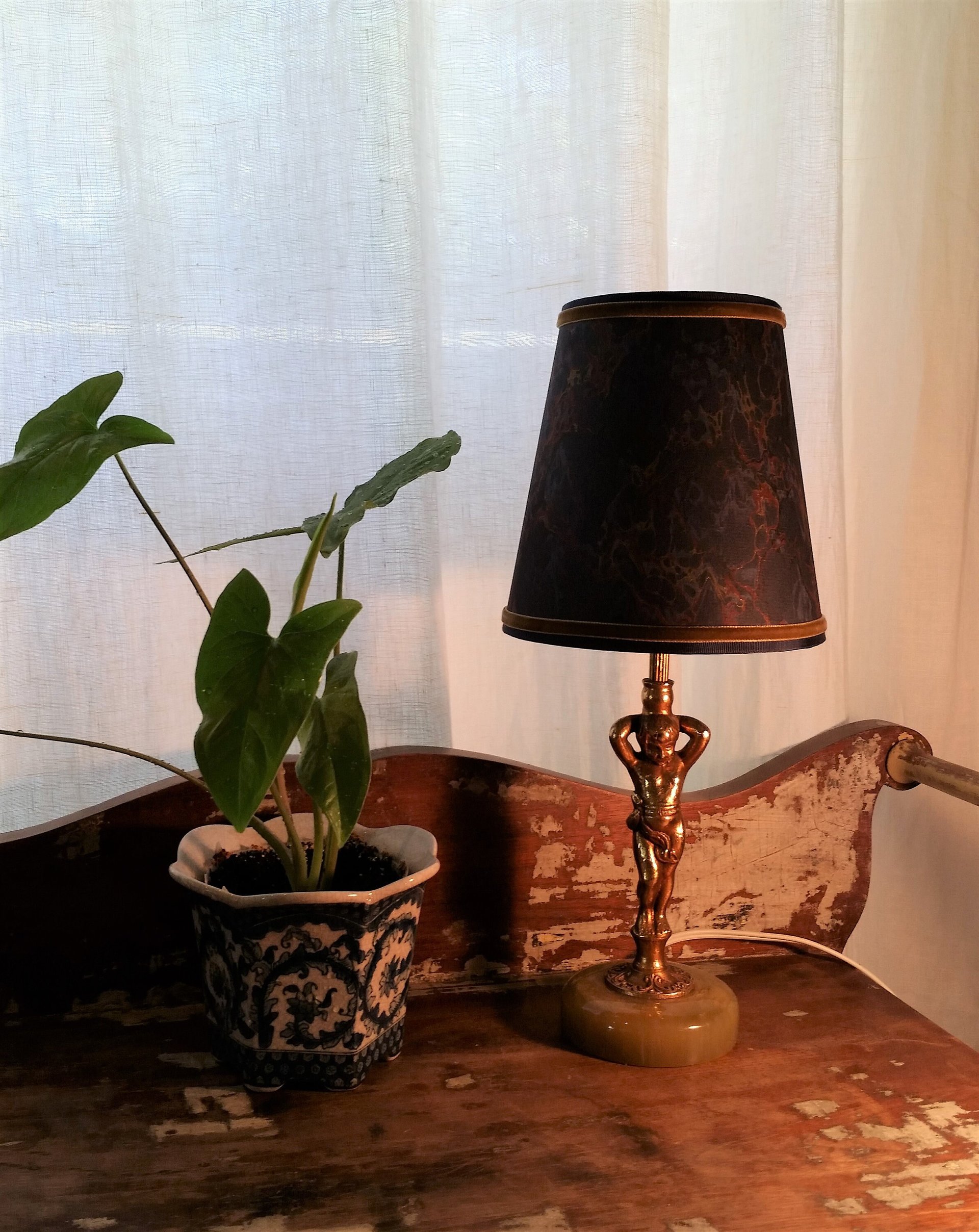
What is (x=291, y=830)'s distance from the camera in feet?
2.44

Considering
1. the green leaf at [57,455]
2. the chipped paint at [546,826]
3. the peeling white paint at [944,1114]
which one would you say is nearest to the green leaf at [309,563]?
the green leaf at [57,455]

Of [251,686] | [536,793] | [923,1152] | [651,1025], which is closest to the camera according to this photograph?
[251,686]

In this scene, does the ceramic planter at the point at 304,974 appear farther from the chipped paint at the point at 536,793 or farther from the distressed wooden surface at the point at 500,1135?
the chipped paint at the point at 536,793

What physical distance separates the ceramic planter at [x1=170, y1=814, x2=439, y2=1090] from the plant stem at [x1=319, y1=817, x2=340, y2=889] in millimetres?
34

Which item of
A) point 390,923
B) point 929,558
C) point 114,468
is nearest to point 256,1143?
point 390,923

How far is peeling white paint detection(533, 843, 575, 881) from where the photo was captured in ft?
3.17

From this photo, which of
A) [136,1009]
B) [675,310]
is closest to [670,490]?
[675,310]

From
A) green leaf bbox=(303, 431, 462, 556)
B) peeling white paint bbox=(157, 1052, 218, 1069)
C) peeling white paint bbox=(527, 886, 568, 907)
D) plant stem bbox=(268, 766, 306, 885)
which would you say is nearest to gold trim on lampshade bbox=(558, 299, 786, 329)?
green leaf bbox=(303, 431, 462, 556)

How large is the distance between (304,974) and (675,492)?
1.31 feet

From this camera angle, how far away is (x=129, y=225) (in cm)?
91

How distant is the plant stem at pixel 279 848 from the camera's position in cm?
75

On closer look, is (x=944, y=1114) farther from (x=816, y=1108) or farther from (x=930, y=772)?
(x=930, y=772)

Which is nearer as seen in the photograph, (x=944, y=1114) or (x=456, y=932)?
(x=944, y=1114)

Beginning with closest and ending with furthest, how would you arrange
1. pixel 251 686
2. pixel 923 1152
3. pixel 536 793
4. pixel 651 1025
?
pixel 251 686 < pixel 923 1152 < pixel 651 1025 < pixel 536 793
